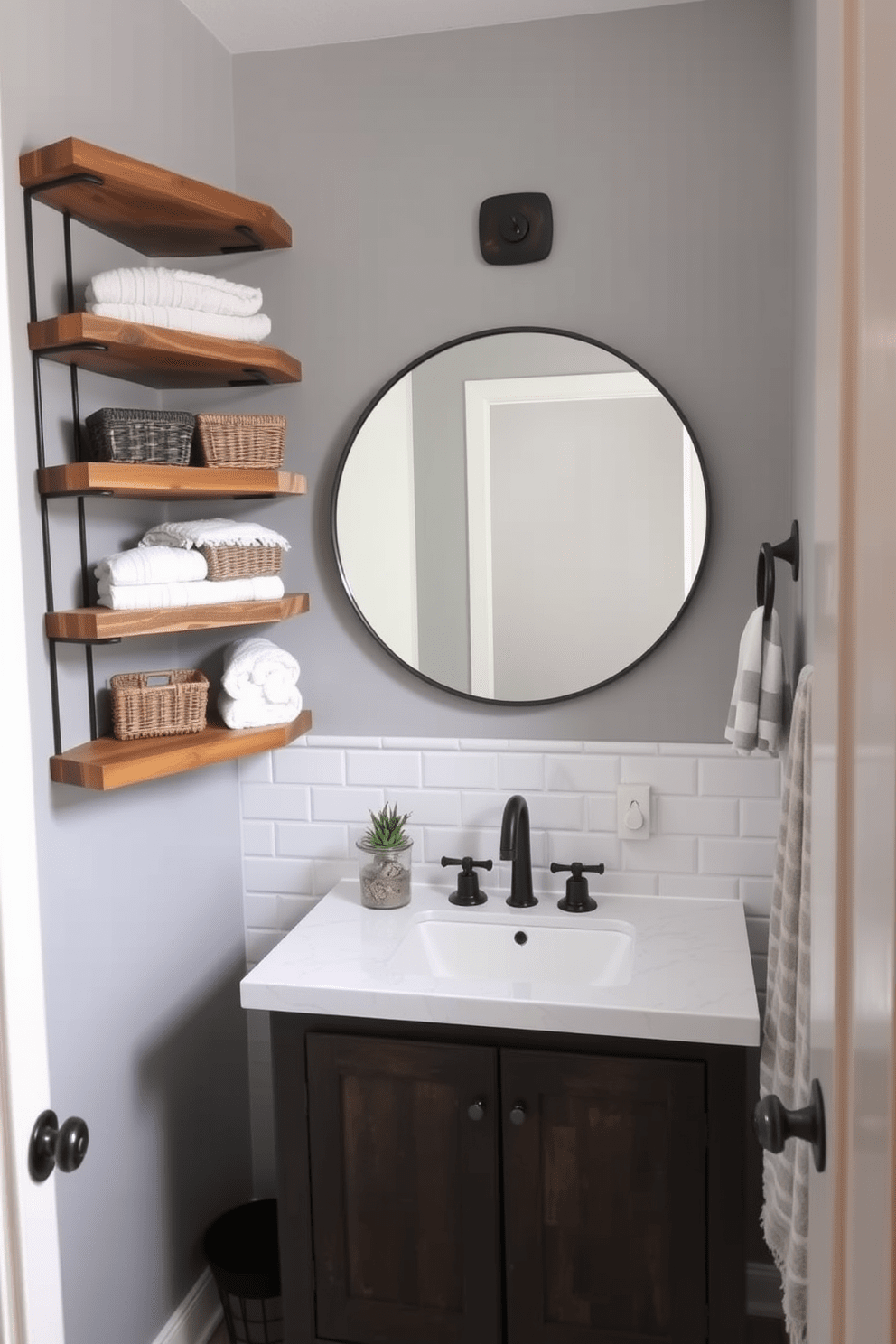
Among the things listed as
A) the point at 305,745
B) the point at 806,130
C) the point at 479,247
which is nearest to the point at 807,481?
the point at 806,130

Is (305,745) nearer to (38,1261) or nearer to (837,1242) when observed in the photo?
(38,1261)

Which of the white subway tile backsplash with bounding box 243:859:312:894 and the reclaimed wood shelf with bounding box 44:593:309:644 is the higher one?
the reclaimed wood shelf with bounding box 44:593:309:644

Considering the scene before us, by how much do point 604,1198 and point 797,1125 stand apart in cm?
108

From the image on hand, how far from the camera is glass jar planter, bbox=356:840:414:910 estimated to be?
2312 millimetres

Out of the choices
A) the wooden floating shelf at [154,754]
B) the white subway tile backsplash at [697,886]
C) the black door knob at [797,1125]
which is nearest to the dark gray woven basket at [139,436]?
the wooden floating shelf at [154,754]

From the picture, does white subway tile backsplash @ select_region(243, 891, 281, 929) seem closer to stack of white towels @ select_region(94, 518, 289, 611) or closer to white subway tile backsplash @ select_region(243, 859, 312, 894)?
white subway tile backsplash @ select_region(243, 859, 312, 894)

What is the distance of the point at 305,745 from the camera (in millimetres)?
2521

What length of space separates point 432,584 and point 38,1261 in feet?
5.05

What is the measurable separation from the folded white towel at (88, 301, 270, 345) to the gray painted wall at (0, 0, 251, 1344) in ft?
0.35

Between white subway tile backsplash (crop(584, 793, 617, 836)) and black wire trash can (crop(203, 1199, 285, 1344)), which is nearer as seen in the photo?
black wire trash can (crop(203, 1199, 285, 1344))

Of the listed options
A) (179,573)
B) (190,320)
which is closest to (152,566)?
(179,573)

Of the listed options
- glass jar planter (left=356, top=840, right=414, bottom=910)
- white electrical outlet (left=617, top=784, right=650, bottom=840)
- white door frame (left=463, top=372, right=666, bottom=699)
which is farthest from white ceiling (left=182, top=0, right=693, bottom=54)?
glass jar planter (left=356, top=840, right=414, bottom=910)

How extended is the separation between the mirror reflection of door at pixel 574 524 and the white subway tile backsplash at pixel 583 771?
15 cm

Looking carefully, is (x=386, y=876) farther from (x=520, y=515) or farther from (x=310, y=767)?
(x=520, y=515)
